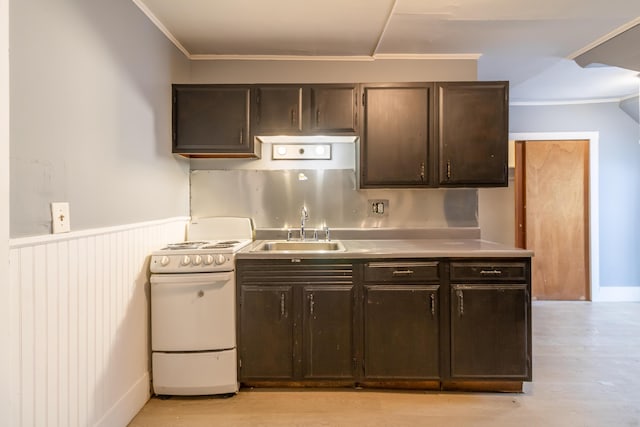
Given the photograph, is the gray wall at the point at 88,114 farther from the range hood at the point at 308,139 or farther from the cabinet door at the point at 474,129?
the cabinet door at the point at 474,129

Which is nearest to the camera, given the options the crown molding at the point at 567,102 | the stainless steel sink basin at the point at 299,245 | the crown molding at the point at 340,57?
the stainless steel sink basin at the point at 299,245

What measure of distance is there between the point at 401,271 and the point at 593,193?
3545mm

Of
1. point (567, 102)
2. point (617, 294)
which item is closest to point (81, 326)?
point (567, 102)

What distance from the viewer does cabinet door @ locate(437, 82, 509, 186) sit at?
2652 millimetres

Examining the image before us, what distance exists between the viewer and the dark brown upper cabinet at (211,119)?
2.64 metres

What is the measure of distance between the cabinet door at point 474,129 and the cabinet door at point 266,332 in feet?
5.08

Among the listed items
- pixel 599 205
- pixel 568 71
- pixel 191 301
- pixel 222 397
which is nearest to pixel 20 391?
pixel 191 301

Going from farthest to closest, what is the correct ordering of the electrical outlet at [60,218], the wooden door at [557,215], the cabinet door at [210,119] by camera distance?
the wooden door at [557,215] < the cabinet door at [210,119] < the electrical outlet at [60,218]

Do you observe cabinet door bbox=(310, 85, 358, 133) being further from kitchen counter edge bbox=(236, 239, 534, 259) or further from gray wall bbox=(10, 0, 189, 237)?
gray wall bbox=(10, 0, 189, 237)

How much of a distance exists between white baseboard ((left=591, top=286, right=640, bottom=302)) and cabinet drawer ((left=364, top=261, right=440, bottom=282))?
344 cm

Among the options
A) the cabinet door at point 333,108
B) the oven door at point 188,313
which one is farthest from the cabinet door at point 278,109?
the oven door at point 188,313

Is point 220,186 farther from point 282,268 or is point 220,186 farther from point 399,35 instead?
point 399,35

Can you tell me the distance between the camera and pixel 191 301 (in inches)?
87.4

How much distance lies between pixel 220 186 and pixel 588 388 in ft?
9.78
